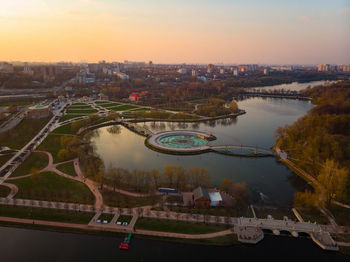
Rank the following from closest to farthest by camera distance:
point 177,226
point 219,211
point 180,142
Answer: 1. point 177,226
2. point 219,211
3. point 180,142

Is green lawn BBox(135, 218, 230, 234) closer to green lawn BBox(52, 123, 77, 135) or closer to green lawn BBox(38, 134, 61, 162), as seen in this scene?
green lawn BBox(38, 134, 61, 162)

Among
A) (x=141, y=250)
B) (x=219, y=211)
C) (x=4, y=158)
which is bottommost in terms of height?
(x=141, y=250)

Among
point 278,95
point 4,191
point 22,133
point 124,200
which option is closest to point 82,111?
point 22,133

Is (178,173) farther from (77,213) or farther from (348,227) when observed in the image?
(348,227)

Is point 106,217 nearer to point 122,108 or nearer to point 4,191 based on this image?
point 4,191

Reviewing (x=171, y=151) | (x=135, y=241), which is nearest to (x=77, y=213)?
(x=135, y=241)

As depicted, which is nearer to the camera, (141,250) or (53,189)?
(141,250)
